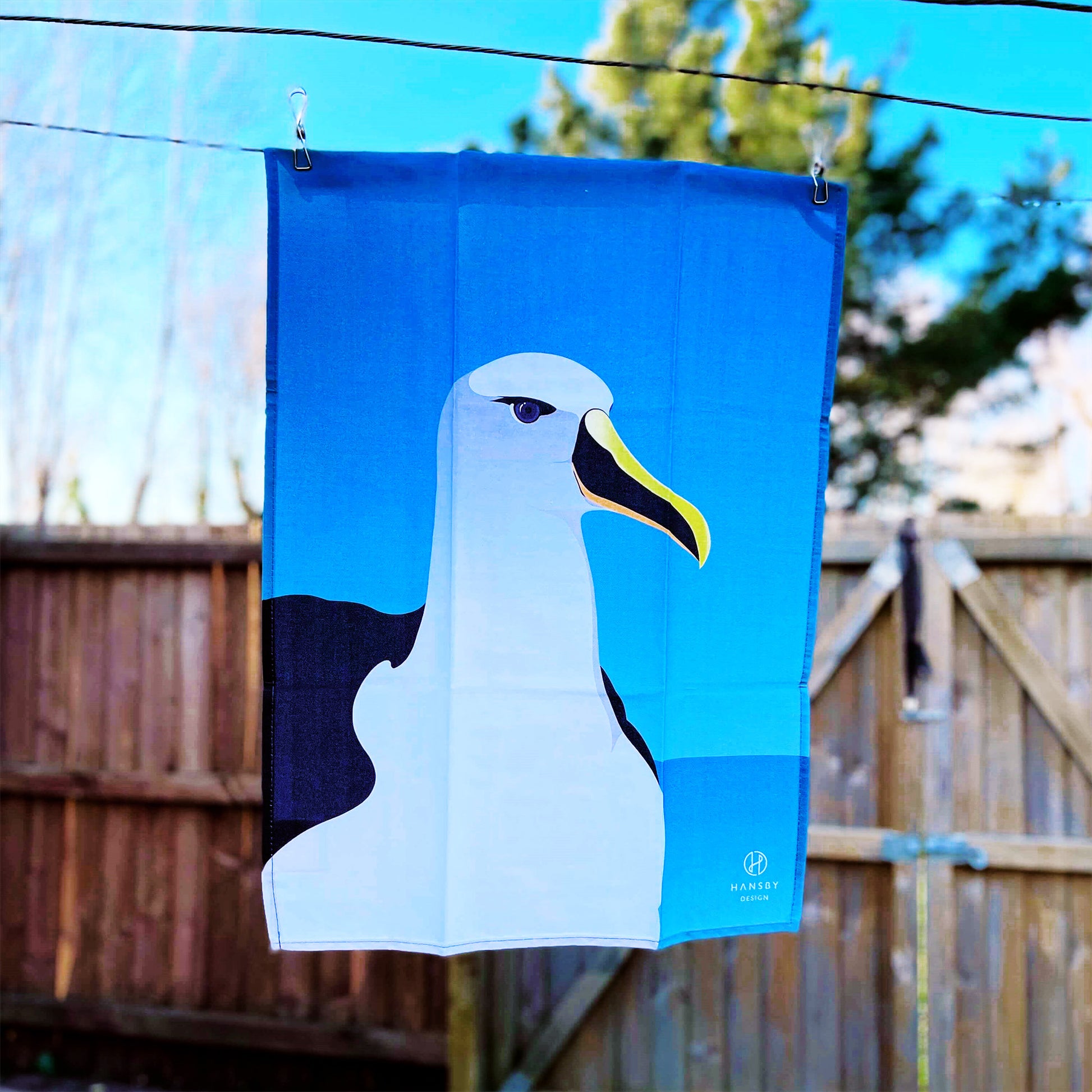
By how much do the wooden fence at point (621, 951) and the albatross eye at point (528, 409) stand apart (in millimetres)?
1592

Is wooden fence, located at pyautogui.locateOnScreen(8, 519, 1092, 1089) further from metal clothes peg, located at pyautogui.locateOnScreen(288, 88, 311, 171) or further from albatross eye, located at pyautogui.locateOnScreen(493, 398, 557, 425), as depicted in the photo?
metal clothes peg, located at pyautogui.locateOnScreen(288, 88, 311, 171)

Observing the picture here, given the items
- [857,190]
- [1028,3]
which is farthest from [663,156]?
[1028,3]

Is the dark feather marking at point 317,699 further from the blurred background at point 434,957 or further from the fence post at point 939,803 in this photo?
the fence post at point 939,803

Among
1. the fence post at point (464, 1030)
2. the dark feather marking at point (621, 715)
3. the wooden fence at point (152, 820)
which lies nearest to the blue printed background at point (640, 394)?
the dark feather marking at point (621, 715)

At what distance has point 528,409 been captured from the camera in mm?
1948

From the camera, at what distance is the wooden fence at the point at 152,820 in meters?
3.50

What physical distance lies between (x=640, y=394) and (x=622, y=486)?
0.66 ft

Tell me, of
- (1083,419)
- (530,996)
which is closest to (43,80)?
(530,996)

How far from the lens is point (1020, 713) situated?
304 centimetres

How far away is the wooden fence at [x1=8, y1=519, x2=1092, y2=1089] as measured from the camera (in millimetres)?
3027

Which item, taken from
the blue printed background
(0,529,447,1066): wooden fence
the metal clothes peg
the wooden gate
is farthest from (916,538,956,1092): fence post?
the metal clothes peg

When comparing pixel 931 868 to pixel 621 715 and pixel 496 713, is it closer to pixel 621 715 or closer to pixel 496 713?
pixel 621 715

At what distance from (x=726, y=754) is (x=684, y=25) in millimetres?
8601

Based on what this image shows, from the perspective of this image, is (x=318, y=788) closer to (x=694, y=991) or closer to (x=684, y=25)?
(x=694, y=991)
